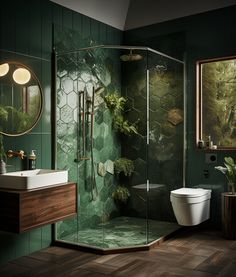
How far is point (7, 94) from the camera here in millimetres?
3301

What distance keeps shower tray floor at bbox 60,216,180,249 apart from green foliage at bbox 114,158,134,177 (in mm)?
505

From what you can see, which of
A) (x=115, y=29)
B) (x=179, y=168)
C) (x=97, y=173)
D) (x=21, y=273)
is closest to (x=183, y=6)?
(x=115, y=29)

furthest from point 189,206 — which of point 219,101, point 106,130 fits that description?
point 219,101

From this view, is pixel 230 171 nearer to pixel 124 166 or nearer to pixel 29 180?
pixel 124 166

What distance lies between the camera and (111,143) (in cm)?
383

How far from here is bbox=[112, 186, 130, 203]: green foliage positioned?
3.84 m

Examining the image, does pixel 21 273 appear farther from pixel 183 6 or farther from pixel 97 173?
pixel 183 6

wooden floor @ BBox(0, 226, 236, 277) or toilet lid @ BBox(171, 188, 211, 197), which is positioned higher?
toilet lid @ BBox(171, 188, 211, 197)

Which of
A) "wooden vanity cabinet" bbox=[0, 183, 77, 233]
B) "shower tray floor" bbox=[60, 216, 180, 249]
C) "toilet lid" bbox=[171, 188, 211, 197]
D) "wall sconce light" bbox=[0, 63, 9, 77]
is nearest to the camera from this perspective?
"wooden vanity cabinet" bbox=[0, 183, 77, 233]

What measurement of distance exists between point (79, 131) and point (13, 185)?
3.42ft

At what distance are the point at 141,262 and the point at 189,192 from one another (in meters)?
1.14

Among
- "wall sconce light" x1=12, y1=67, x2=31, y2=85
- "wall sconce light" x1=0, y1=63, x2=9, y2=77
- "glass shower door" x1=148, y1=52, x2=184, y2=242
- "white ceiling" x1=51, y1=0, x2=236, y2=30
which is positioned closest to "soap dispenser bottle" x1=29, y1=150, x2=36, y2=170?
"wall sconce light" x1=12, y1=67, x2=31, y2=85

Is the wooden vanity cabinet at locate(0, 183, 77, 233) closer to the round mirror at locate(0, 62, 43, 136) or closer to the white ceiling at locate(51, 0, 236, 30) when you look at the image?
the round mirror at locate(0, 62, 43, 136)

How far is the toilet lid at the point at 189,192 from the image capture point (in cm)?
386
